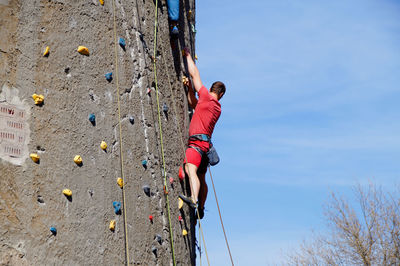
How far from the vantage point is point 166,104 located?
17.2 ft

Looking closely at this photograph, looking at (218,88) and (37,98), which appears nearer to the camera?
(37,98)

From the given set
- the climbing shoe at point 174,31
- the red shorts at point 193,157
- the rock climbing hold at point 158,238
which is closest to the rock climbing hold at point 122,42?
the climbing shoe at point 174,31

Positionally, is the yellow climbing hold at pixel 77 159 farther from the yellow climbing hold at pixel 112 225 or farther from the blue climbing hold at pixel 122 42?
the blue climbing hold at pixel 122 42

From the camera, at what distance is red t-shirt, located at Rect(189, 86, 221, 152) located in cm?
554

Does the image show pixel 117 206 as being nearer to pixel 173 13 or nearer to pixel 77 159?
pixel 77 159

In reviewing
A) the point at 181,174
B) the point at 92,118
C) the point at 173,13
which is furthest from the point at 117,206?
the point at 173,13

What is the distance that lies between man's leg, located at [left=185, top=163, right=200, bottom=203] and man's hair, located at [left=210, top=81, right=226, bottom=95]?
36.8 inches

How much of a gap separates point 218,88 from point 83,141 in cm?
200

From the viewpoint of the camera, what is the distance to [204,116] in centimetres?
558

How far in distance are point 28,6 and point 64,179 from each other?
1.33m

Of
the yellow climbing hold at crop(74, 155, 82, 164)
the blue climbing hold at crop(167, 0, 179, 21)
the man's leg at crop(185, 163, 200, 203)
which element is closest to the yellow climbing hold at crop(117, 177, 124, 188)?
the yellow climbing hold at crop(74, 155, 82, 164)

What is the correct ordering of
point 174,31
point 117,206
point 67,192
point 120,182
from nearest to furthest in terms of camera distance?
point 67,192 < point 117,206 < point 120,182 < point 174,31

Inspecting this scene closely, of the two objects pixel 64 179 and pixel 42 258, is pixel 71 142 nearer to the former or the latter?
pixel 64 179

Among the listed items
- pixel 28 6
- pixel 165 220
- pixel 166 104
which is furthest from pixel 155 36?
pixel 165 220
